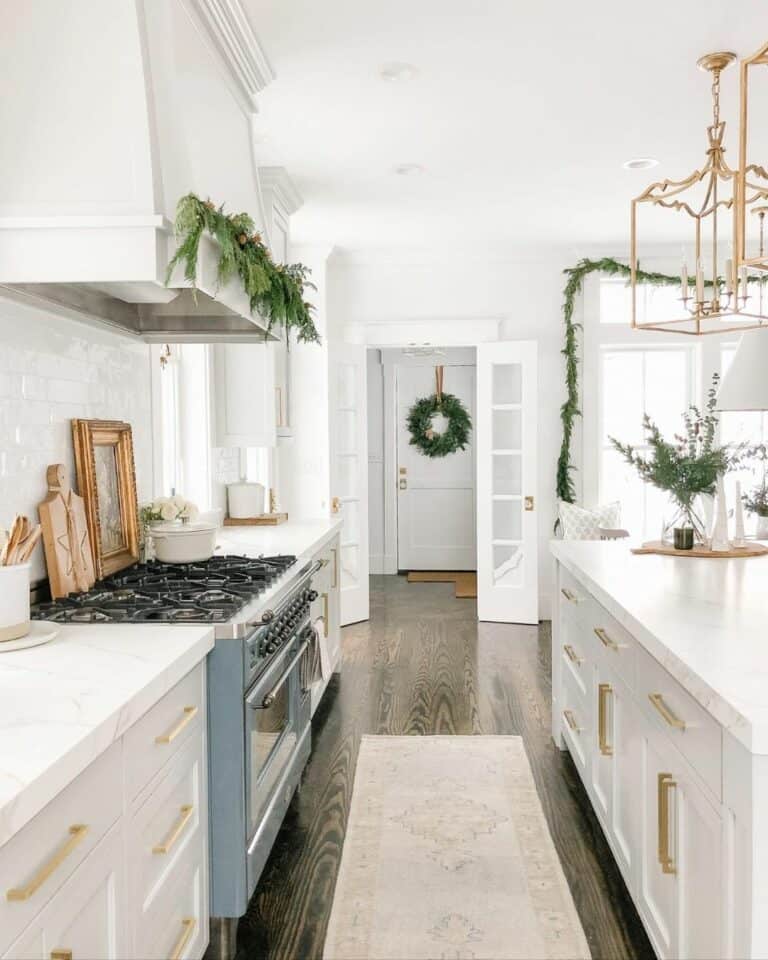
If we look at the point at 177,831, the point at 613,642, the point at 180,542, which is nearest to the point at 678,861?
the point at 613,642

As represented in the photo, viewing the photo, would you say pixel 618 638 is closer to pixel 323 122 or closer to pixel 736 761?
pixel 736 761

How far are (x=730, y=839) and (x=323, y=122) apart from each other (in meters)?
3.38

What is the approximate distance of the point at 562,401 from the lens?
257 inches

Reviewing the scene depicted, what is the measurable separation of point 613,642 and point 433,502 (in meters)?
6.46

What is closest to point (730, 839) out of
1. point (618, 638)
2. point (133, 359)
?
point (618, 638)

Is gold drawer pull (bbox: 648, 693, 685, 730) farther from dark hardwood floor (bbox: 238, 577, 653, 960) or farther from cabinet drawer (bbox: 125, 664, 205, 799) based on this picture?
cabinet drawer (bbox: 125, 664, 205, 799)

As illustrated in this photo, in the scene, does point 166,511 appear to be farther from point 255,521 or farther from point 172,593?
point 255,521

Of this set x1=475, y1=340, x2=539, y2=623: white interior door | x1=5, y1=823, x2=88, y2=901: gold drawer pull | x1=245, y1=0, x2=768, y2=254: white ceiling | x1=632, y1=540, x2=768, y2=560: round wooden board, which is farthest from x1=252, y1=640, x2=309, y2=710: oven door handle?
x1=475, y1=340, x2=539, y2=623: white interior door

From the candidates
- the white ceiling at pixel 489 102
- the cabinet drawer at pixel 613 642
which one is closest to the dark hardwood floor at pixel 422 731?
the cabinet drawer at pixel 613 642

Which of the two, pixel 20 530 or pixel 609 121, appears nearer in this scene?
pixel 20 530

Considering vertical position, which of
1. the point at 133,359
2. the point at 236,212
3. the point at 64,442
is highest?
the point at 236,212

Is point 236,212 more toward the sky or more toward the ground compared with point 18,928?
more toward the sky

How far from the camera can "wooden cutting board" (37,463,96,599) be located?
7.90 feet

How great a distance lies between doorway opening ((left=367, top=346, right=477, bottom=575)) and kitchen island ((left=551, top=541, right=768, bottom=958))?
5.61 meters
